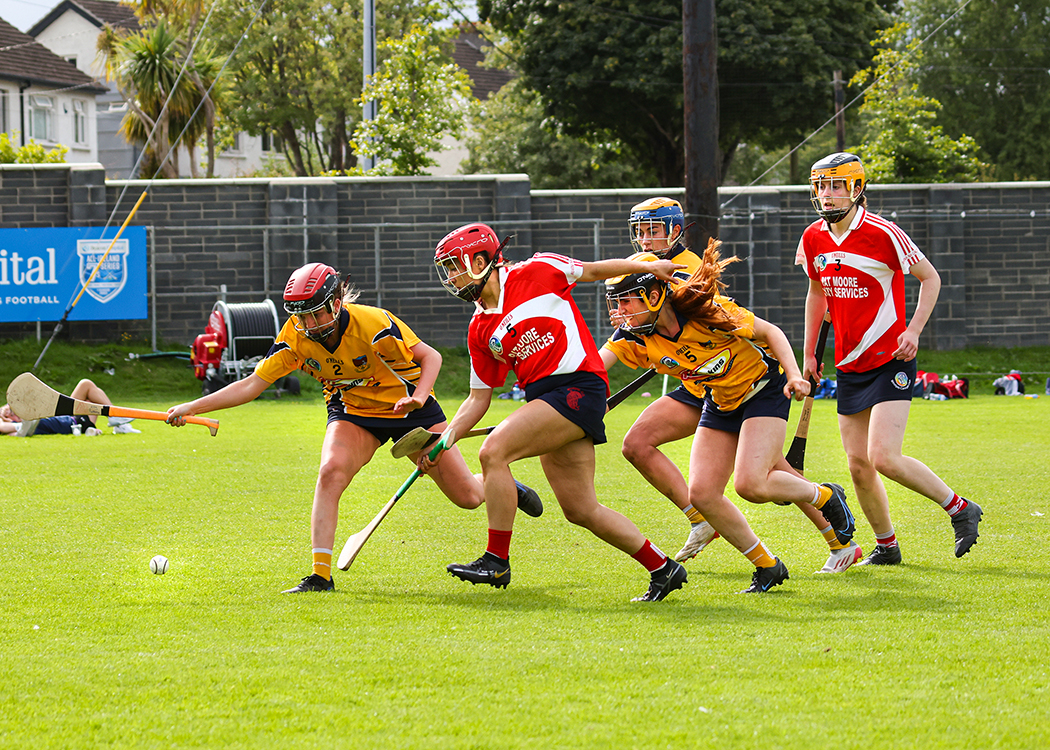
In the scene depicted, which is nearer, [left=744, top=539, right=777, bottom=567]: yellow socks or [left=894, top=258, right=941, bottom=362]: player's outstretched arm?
[left=744, top=539, right=777, bottom=567]: yellow socks

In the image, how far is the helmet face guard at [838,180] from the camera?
6465mm

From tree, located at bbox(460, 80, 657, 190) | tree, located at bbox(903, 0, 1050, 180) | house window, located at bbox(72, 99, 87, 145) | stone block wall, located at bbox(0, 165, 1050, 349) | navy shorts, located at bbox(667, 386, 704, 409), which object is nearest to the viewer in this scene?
navy shorts, located at bbox(667, 386, 704, 409)

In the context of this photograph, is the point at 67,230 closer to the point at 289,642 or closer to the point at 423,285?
the point at 423,285

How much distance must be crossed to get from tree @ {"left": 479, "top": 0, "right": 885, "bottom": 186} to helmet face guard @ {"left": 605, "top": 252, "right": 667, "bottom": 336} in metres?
26.9

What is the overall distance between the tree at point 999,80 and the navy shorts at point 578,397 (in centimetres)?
4956

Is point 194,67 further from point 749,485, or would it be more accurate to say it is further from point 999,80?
point 999,80

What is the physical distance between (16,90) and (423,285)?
28.8m

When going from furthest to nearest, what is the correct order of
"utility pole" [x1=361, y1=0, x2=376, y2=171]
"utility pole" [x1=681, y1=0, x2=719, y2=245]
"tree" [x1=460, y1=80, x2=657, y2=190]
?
"tree" [x1=460, y1=80, x2=657, y2=190]
"utility pole" [x1=361, y1=0, x2=376, y2=171]
"utility pole" [x1=681, y1=0, x2=719, y2=245]

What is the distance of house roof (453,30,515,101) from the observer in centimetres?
6062

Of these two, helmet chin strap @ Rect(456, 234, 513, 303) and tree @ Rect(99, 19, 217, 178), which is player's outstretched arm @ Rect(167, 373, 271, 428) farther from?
A: tree @ Rect(99, 19, 217, 178)

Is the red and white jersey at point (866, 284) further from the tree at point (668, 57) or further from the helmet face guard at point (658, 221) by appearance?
the tree at point (668, 57)

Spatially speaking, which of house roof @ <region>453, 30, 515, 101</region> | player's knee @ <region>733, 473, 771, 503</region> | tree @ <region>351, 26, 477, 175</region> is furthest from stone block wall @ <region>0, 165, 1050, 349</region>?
house roof @ <region>453, 30, 515, 101</region>

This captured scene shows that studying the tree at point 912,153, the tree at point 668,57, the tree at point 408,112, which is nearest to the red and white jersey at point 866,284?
the tree at point 408,112

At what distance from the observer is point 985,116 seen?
5216 cm
